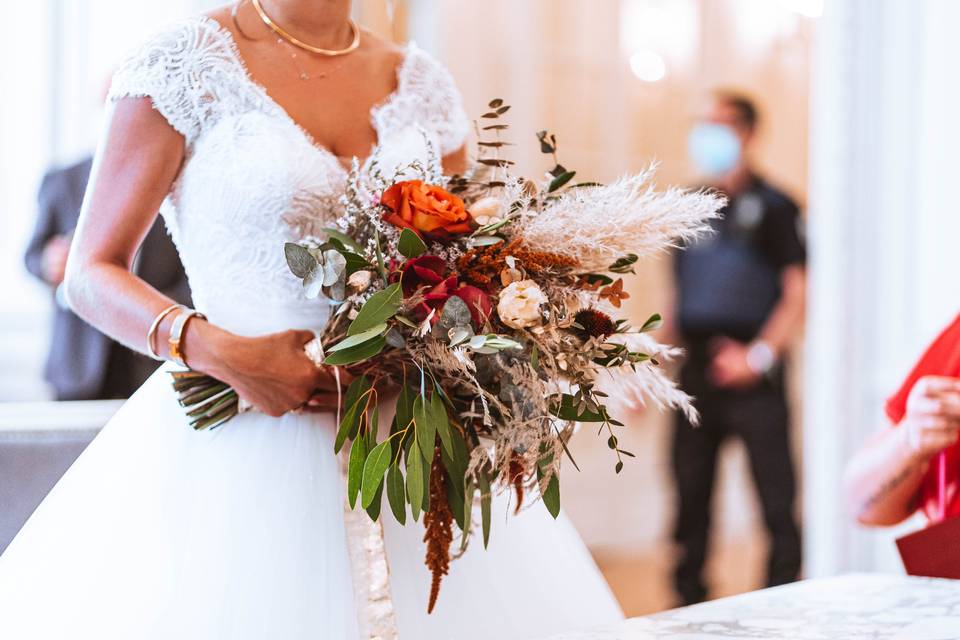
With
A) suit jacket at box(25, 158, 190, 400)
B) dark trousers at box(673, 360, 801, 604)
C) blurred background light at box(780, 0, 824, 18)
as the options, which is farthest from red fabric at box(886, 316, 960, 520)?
blurred background light at box(780, 0, 824, 18)

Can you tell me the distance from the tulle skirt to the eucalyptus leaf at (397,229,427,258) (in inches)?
12.0

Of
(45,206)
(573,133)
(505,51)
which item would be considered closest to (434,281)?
(45,206)

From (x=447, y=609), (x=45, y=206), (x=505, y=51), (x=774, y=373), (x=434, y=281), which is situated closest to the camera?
(x=434, y=281)

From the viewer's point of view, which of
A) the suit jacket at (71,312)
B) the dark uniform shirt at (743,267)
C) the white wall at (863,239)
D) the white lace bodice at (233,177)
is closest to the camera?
the white lace bodice at (233,177)

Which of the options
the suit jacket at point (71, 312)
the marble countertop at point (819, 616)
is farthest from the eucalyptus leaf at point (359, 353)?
the suit jacket at point (71, 312)

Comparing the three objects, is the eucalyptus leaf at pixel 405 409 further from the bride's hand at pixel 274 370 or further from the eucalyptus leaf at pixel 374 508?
the bride's hand at pixel 274 370

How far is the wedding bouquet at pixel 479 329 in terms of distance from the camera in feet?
3.47

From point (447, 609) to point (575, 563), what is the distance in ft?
0.76

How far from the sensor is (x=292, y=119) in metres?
1.40

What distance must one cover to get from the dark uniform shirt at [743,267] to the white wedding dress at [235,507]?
2475mm

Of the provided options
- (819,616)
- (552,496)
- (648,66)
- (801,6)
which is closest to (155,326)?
(552,496)

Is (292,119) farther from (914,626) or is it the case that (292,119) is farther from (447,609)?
(914,626)

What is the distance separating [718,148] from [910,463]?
2430 millimetres

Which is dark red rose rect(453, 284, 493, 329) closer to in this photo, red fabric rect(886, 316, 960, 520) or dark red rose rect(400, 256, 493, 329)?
dark red rose rect(400, 256, 493, 329)
